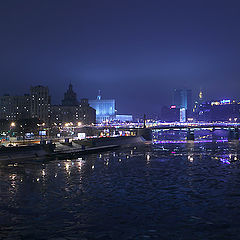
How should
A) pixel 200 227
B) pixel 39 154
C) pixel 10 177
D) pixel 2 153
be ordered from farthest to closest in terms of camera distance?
1. pixel 39 154
2. pixel 2 153
3. pixel 10 177
4. pixel 200 227

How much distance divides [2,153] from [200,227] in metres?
46.9

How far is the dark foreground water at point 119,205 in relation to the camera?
21938mm

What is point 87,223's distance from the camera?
78.2 feet

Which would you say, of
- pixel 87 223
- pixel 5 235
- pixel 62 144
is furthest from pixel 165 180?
pixel 62 144

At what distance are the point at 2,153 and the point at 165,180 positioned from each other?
33332mm

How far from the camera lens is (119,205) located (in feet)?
96.3

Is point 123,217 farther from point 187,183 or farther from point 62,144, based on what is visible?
point 62,144

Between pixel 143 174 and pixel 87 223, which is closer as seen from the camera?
pixel 87 223

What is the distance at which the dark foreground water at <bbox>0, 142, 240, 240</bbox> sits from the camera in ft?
72.0

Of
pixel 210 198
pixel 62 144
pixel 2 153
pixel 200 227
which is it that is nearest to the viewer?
pixel 200 227

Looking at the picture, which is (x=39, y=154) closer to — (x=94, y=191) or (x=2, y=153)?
(x=2, y=153)

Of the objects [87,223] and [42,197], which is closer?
[87,223]

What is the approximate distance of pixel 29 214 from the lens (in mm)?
26000

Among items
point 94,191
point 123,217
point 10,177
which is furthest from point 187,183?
point 10,177
